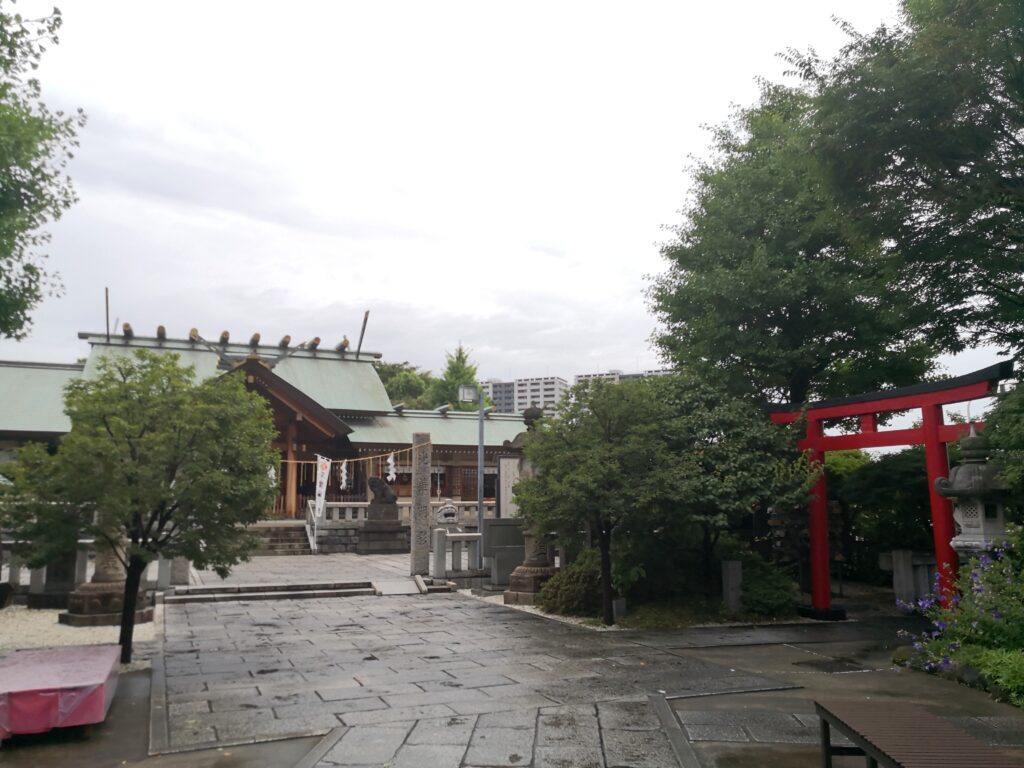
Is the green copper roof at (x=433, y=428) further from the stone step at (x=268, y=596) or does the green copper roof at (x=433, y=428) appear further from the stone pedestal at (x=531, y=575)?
the stone pedestal at (x=531, y=575)

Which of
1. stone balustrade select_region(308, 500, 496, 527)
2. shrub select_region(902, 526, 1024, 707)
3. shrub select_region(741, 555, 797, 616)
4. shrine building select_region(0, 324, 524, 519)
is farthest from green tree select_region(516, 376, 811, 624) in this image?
shrine building select_region(0, 324, 524, 519)

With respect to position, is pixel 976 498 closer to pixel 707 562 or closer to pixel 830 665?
pixel 830 665

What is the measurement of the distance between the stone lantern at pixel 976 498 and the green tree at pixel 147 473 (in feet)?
27.8

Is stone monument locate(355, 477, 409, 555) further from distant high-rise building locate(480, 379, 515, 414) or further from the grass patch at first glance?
distant high-rise building locate(480, 379, 515, 414)

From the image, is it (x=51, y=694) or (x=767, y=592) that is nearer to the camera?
(x=51, y=694)

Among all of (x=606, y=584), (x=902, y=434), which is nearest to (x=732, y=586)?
(x=606, y=584)

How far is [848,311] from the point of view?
14.1 metres

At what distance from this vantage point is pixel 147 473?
8547 mm

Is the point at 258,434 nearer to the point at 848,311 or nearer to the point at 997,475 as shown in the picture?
the point at 997,475

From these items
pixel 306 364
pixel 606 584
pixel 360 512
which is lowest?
pixel 606 584

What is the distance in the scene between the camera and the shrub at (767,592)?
1253 centimetres

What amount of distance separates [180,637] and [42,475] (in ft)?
11.3

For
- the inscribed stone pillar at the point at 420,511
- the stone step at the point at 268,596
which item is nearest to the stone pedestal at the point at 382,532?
the inscribed stone pillar at the point at 420,511

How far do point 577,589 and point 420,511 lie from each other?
20.0 ft
